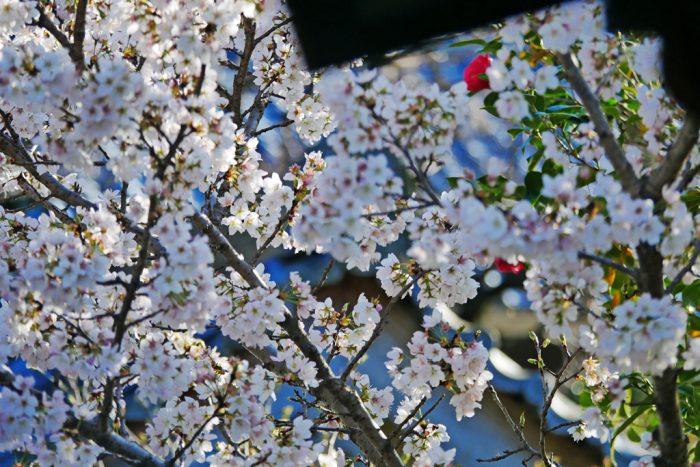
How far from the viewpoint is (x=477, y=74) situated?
1.83 meters

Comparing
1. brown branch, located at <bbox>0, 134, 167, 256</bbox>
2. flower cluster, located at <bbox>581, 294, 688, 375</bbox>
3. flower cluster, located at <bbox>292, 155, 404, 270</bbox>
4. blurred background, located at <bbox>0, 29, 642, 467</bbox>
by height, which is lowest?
flower cluster, located at <bbox>581, 294, 688, 375</bbox>

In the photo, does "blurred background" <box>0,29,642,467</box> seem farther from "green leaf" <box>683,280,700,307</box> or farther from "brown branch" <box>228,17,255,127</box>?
"green leaf" <box>683,280,700,307</box>

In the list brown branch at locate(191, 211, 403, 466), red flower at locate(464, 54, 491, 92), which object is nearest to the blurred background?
brown branch at locate(191, 211, 403, 466)

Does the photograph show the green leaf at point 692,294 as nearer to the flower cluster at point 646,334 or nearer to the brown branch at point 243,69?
the flower cluster at point 646,334

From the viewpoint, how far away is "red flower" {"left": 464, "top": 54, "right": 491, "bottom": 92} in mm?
1817

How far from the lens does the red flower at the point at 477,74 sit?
1817 millimetres

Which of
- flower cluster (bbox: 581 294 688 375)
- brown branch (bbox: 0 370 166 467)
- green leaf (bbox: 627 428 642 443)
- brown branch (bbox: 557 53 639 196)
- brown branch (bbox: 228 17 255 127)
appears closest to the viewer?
flower cluster (bbox: 581 294 688 375)

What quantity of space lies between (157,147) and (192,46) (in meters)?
0.21

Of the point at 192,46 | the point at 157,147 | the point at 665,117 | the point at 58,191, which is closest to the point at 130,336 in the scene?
the point at 58,191

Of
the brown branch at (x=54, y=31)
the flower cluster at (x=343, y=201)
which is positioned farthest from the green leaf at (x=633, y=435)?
the brown branch at (x=54, y=31)

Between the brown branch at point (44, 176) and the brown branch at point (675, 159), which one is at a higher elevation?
the brown branch at point (44, 176)

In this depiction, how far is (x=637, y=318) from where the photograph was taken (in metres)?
1.32

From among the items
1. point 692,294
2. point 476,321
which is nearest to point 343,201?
point 692,294

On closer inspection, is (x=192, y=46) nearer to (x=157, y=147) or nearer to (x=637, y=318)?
(x=157, y=147)
